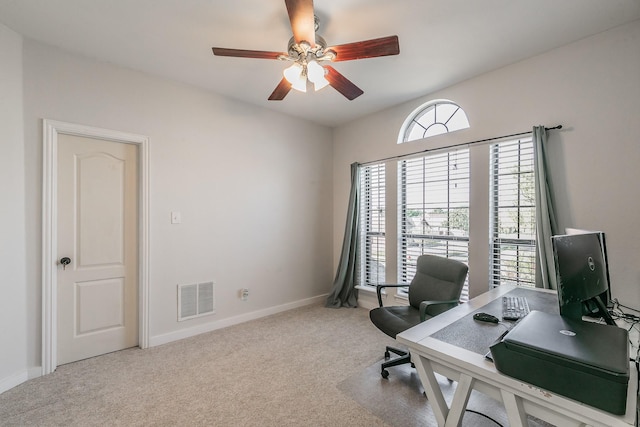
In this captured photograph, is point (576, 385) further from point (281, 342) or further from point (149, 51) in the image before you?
point (149, 51)

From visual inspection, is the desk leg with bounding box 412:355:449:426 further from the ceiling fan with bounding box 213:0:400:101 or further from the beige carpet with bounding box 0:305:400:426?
the ceiling fan with bounding box 213:0:400:101

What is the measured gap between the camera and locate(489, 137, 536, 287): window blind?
8.32ft

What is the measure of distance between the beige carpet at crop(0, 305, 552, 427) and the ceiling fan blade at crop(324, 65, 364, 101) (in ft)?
7.50

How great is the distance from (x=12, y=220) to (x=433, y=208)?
12.4 ft

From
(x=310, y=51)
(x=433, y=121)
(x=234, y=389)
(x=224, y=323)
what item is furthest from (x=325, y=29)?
(x=224, y=323)

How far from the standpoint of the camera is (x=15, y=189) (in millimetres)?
2119

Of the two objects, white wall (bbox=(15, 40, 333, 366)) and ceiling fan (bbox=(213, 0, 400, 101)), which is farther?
white wall (bbox=(15, 40, 333, 366))

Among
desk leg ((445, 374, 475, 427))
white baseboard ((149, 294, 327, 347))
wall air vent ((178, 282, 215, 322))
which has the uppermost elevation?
desk leg ((445, 374, 475, 427))

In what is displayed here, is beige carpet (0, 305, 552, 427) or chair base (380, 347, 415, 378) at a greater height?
chair base (380, 347, 415, 378)

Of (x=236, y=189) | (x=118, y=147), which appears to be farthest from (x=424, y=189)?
(x=118, y=147)

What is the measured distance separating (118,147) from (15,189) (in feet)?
2.65

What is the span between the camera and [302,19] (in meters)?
1.59

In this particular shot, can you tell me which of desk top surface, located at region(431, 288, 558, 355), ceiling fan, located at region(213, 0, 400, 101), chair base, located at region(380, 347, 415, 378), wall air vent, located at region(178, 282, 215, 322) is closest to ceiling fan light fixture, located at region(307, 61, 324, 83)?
ceiling fan, located at region(213, 0, 400, 101)

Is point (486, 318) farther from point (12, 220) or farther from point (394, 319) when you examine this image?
point (12, 220)
